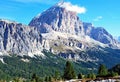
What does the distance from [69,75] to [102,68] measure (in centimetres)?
1833

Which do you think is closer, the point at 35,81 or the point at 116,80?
the point at 116,80

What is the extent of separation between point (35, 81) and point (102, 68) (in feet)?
149

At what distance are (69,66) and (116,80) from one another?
67.8m

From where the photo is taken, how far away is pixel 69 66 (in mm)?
159500

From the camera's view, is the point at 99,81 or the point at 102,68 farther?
the point at 102,68

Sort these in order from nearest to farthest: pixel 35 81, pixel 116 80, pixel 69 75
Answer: pixel 116 80 → pixel 69 75 → pixel 35 81

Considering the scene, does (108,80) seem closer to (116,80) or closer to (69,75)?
(116,80)

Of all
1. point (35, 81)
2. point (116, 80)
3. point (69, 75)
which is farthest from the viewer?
point (35, 81)

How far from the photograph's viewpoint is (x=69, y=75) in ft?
520

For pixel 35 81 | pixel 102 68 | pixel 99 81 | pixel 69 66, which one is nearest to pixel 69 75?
pixel 69 66

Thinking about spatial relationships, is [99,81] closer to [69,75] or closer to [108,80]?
[108,80]

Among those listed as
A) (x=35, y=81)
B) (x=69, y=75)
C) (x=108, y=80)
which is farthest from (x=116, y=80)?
(x=35, y=81)

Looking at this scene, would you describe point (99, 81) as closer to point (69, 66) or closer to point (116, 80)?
point (116, 80)

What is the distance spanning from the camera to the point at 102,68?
525 ft
